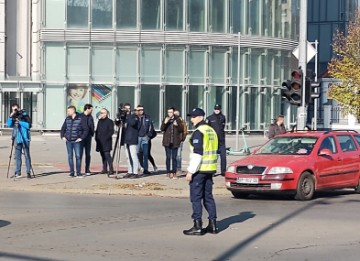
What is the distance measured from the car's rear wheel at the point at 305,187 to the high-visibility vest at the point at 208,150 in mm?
5220

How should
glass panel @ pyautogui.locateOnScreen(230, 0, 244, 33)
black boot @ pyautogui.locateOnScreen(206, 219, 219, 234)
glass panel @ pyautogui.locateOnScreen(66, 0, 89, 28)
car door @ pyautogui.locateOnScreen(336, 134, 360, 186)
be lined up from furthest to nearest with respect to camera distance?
glass panel @ pyautogui.locateOnScreen(230, 0, 244, 33)
glass panel @ pyautogui.locateOnScreen(66, 0, 89, 28)
car door @ pyautogui.locateOnScreen(336, 134, 360, 186)
black boot @ pyautogui.locateOnScreen(206, 219, 219, 234)

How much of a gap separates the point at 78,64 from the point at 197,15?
7.77m

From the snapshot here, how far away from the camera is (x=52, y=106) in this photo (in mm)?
45281

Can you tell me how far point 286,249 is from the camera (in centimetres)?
1012

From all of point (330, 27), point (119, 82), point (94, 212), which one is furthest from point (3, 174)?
point (330, 27)

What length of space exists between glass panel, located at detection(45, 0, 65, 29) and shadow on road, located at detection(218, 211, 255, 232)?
32.9m

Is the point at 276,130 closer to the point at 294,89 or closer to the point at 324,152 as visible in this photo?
the point at 294,89

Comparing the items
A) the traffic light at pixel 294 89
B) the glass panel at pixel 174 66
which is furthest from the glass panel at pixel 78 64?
the traffic light at pixel 294 89

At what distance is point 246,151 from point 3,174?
1234 cm

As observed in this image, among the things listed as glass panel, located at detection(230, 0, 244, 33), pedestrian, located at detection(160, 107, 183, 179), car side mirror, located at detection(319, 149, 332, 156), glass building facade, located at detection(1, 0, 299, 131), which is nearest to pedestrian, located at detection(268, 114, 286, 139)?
pedestrian, located at detection(160, 107, 183, 179)

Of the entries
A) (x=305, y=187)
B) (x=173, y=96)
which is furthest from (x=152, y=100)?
(x=305, y=187)

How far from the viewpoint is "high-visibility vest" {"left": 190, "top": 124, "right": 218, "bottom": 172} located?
11070 millimetres

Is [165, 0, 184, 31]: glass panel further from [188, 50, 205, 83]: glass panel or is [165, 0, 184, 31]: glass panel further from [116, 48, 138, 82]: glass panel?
[116, 48, 138, 82]: glass panel

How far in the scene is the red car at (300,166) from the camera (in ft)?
52.1
